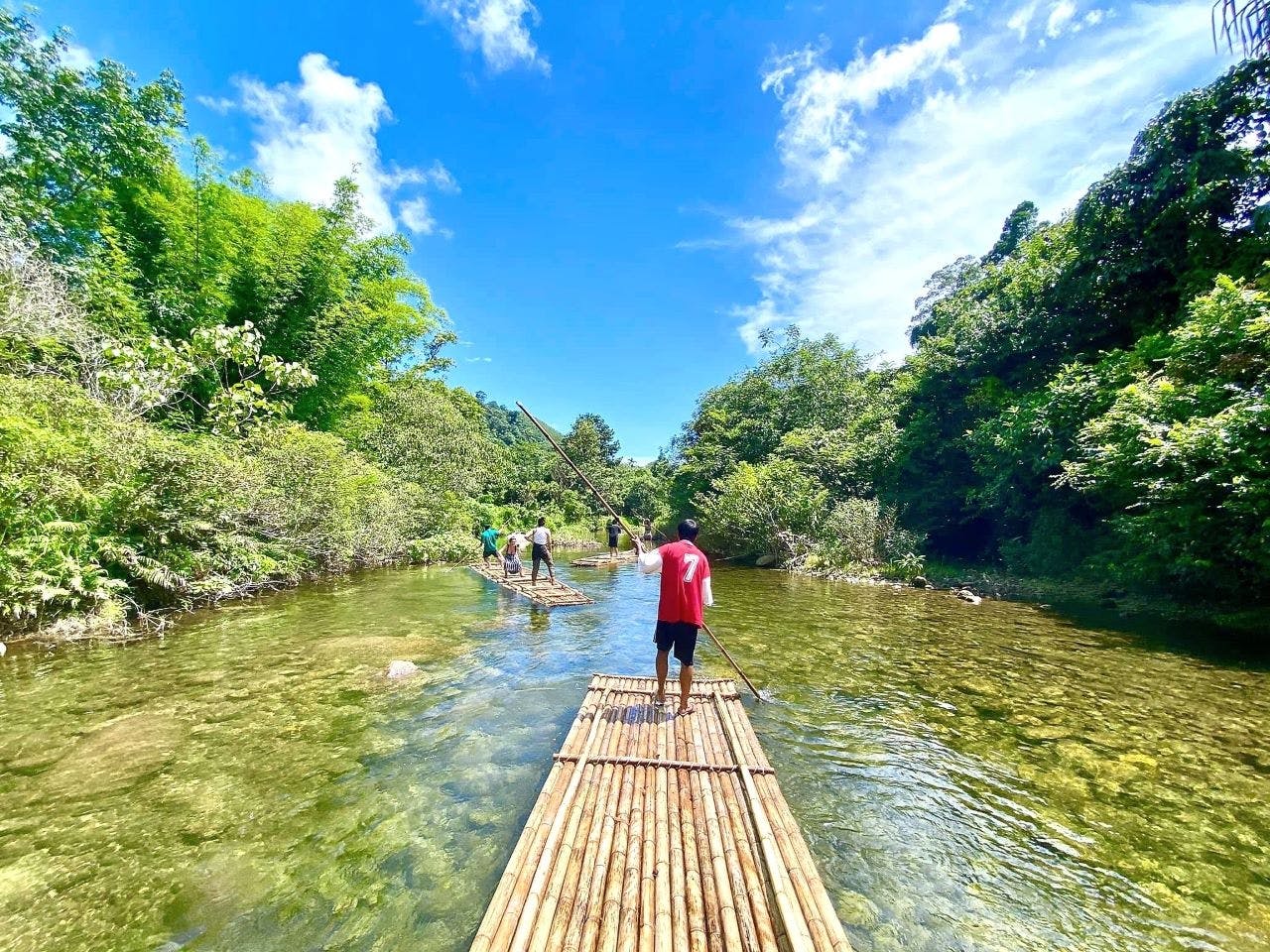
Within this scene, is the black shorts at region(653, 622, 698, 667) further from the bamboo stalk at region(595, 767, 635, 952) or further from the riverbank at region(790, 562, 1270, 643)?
the riverbank at region(790, 562, 1270, 643)

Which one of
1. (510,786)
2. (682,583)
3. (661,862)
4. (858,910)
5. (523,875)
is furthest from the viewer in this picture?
(682,583)

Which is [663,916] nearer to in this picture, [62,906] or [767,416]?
[62,906]

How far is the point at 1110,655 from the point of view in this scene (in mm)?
9234

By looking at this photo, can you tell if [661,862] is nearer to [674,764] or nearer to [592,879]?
[592,879]

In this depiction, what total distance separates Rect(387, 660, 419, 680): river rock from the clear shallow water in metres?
A: 0.28

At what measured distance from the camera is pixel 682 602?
5.86m

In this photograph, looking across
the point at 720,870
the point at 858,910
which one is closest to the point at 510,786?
the point at 720,870

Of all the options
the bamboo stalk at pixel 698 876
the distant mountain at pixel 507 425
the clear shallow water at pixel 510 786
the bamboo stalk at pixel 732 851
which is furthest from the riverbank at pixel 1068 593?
the distant mountain at pixel 507 425

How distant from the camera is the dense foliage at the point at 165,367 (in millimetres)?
8812

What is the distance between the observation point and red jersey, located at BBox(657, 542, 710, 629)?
19.0 feet

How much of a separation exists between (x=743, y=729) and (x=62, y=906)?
5581 mm

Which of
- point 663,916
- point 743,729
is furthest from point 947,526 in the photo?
point 663,916

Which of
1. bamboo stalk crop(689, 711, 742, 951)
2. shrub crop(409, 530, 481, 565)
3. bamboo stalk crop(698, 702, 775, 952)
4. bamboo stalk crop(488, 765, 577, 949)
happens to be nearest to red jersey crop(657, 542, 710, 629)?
bamboo stalk crop(698, 702, 775, 952)

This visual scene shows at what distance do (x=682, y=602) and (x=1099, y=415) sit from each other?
15520mm
